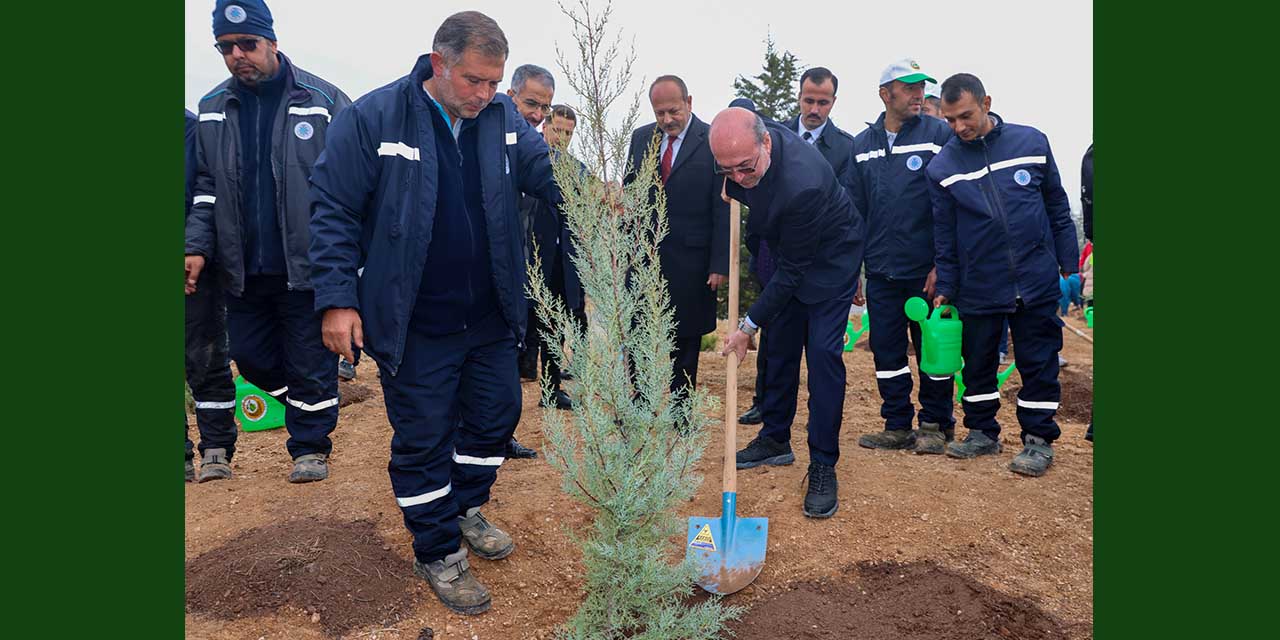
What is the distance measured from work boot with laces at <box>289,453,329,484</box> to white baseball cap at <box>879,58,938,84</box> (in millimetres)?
4489

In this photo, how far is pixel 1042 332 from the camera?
191 inches

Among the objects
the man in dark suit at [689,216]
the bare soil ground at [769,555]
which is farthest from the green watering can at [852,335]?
the man in dark suit at [689,216]

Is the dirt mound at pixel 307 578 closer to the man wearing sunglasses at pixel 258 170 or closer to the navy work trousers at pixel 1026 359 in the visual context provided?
the man wearing sunglasses at pixel 258 170

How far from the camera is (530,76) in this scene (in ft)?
17.4

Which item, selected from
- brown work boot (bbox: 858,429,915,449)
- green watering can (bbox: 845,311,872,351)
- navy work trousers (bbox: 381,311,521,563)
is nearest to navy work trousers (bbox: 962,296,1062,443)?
brown work boot (bbox: 858,429,915,449)

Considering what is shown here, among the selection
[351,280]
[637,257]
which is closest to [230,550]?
[351,280]

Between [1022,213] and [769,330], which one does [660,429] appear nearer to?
[769,330]

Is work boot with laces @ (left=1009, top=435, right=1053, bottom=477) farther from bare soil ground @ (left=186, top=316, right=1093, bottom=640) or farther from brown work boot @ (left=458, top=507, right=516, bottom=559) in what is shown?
brown work boot @ (left=458, top=507, right=516, bottom=559)

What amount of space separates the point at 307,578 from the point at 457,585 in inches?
28.3

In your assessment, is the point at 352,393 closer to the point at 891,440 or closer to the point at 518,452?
the point at 518,452

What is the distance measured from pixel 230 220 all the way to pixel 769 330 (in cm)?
321

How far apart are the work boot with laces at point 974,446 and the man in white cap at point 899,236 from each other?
97mm

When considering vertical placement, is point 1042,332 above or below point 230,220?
below

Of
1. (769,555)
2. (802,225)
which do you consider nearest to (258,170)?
(802,225)
